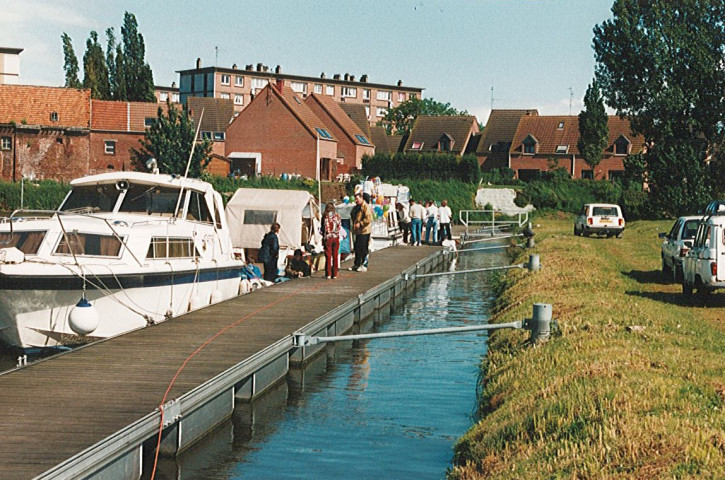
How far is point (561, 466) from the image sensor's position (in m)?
8.15

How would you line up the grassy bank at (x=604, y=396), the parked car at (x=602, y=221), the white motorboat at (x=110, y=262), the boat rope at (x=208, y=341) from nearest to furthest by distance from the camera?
1. the grassy bank at (x=604, y=396)
2. the boat rope at (x=208, y=341)
3. the white motorboat at (x=110, y=262)
4. the parked car at (x=602, y=221)

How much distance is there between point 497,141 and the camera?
107875 mm

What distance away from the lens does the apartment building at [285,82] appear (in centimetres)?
15212

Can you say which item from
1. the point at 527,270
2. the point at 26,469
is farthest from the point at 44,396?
the point at 527,270

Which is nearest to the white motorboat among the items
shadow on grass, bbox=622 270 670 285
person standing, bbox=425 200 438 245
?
shadow on grass, bbox=622 270 670 285

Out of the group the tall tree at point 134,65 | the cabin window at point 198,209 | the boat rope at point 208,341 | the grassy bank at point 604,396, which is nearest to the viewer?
the grassy bank at point 604,396

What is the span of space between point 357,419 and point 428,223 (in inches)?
1153

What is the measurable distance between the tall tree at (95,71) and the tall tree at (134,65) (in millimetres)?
2040

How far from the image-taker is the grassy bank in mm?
8148

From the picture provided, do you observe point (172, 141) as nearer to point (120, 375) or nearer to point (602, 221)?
point (602, 221)

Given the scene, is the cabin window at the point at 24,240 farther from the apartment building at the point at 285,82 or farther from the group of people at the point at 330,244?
the apartment building at the point at 285,82

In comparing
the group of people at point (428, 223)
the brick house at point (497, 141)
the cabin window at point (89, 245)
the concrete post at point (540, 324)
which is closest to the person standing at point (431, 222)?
the group of people at point (428, 223)

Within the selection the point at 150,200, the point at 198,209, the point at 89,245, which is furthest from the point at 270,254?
the point at 89,245

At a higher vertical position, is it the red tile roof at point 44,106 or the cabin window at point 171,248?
the red tile roof at point 44,106
